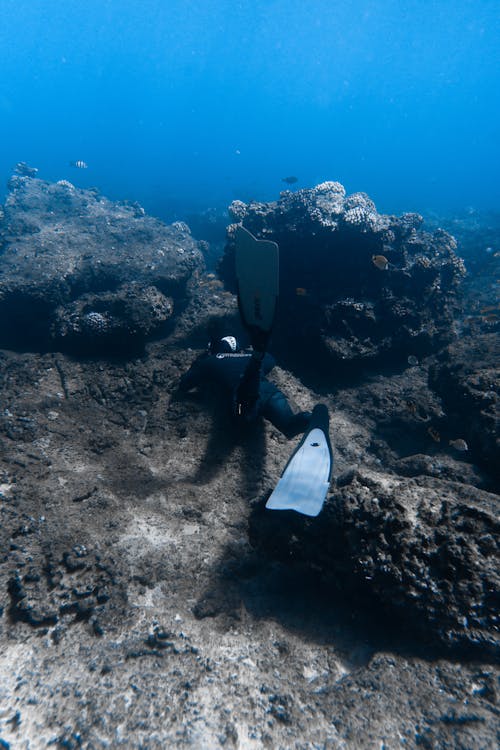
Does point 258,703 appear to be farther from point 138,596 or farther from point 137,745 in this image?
point 138,596

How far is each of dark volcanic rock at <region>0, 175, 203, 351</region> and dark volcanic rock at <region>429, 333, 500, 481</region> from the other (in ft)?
19.6

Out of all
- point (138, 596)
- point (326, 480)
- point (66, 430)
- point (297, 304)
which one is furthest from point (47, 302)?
point (326, 480)

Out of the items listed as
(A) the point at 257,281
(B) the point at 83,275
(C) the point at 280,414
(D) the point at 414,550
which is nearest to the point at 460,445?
(C) the point at 280,414

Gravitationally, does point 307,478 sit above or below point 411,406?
below

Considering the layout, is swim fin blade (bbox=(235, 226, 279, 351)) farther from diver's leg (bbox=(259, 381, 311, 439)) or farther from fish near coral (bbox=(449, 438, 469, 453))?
fish near coral (bbox=(449, 438, 469, 453))

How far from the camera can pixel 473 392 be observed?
5621 millimetres

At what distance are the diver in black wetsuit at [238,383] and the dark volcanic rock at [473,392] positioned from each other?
2634mm

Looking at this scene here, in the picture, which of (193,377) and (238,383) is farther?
(193,377)

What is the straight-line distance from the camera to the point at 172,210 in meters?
35.5

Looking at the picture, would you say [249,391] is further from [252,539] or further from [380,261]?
[380,261]

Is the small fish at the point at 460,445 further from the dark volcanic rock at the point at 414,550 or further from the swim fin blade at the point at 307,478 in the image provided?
the swim fin blade at the point at 307,478

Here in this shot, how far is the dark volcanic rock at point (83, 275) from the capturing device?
24.2ft

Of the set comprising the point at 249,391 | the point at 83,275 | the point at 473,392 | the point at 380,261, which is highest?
the point at 380,261

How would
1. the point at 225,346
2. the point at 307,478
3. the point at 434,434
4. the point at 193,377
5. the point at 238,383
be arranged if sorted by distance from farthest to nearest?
the point at 225,346 → the point at 193,377 → the point at 434,434 → the point at 238,383 → the point at 307,478
